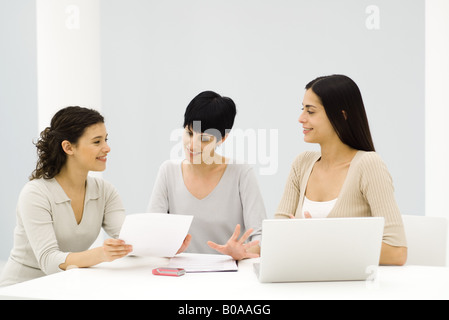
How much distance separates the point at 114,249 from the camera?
1723 millimetres

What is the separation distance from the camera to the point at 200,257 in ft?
6.48

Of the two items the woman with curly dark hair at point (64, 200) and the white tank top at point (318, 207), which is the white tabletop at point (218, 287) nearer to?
the white tank top at point (318, 207)

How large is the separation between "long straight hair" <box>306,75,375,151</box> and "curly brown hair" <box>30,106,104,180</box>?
1.14m

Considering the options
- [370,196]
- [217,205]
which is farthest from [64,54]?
[370,196]

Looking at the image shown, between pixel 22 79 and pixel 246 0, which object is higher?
pixel 246 0

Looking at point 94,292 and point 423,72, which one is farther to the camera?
point 423,72

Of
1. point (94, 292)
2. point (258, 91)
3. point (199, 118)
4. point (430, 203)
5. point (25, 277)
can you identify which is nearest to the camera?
point (94, 292)

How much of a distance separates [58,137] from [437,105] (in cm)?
274

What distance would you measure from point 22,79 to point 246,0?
246cm

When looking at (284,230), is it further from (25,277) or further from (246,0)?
(246,0)

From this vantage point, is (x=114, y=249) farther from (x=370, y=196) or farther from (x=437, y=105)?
(x=437, y=105)

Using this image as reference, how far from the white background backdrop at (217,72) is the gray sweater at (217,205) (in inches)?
69.3

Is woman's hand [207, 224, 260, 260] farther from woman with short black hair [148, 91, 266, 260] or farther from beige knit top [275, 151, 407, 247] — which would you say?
woman with short black hair [148, 91, 266, 260]

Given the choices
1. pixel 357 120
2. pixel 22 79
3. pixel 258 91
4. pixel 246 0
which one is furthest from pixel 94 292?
pixel 22 79
